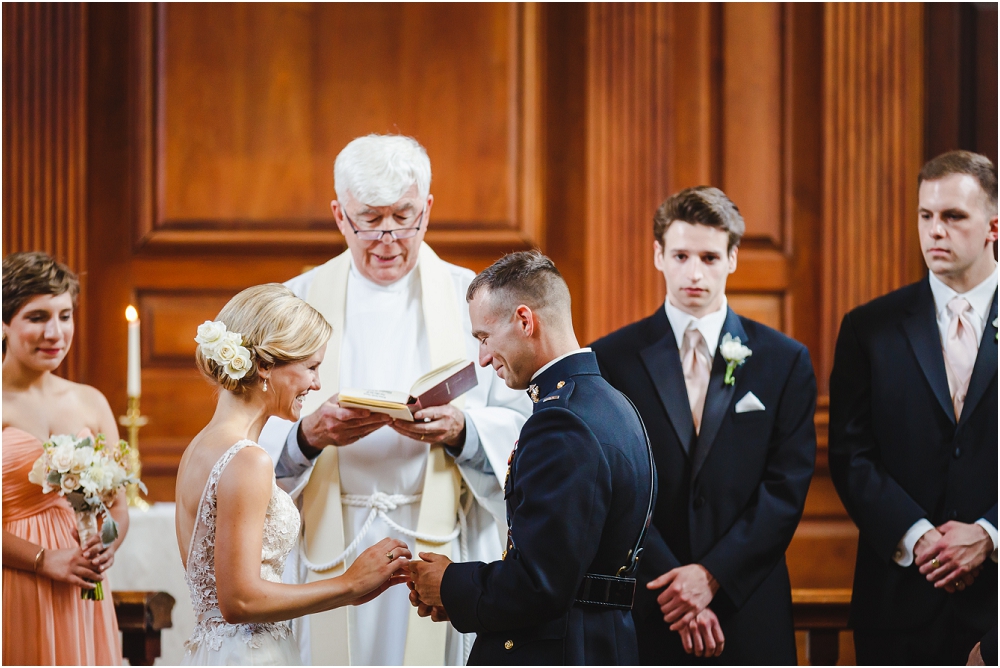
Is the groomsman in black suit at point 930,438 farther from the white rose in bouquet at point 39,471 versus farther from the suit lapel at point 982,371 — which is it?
the white rose in bouquet at point 39,471

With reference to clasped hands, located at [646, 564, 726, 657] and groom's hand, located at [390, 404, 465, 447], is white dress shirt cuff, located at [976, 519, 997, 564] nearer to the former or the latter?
clasped hands, located at [646, 564, 726, 657]

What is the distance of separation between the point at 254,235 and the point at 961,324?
3.41 m

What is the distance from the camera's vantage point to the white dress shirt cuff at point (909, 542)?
10.1 feet

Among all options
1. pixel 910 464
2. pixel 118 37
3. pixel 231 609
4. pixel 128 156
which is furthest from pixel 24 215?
pixel 910 464

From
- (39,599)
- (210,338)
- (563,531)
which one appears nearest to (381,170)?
(210,338)

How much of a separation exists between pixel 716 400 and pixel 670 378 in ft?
0.56

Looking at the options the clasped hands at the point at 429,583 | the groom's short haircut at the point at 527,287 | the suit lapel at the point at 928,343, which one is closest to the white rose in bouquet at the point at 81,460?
the clasped hands at the point at 429,583

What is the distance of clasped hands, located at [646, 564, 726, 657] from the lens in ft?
9.77

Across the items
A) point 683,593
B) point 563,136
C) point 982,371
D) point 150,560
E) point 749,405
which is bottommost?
point 150,560

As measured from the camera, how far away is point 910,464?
318 centimetres

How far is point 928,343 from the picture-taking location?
324 centimetres

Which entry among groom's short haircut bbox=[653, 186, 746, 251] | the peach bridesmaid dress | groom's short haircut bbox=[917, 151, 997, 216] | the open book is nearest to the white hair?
the open book

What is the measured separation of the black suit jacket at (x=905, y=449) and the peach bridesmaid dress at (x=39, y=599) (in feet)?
8.77

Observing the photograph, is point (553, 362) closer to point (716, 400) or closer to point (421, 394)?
point (421, 394)
